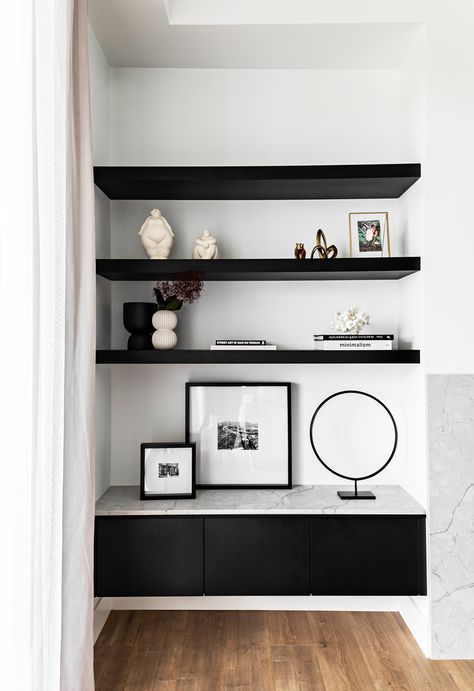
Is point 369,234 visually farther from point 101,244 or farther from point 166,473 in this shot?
point 166,473

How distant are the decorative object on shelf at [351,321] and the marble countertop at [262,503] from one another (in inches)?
29.3

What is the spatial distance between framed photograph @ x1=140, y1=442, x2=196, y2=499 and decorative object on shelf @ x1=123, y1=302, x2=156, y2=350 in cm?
45

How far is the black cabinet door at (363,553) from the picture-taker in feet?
7.97

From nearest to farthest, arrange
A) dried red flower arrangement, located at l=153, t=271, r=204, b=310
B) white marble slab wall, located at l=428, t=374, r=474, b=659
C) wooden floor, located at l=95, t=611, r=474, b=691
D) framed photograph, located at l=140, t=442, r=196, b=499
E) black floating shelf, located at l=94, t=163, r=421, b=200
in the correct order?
wooden floor, located at l=95, t=611, r=474, b=691 → white marble slab wall, located at l=428, t=374, r=474, b=659 → black floating shelf, located at l=94, t=163, r=421, b=200 → framed photograph, located at l=140, t=442, r=196, b=499 → dried red flower arrangement, located at l=153, t=271, r=204, b=310

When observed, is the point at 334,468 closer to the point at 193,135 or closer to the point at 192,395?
the point at 192,395

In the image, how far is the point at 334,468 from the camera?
2836 millimetres

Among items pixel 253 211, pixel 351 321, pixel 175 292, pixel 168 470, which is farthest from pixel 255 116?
pixel 168 470

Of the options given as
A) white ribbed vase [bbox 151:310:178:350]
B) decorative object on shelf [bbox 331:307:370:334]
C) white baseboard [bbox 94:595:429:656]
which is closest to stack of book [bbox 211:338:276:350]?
white ribbed vase [bbox 151:310:178:350]

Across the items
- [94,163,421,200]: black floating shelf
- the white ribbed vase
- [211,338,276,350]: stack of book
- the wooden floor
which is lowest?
the wooden floor

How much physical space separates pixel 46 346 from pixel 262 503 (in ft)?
4.18

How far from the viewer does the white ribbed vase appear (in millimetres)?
2646

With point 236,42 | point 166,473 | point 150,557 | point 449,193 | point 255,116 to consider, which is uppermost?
point 236,42

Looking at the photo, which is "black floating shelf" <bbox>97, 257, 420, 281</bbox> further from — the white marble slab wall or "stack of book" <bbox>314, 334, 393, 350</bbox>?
the white marble slab wall

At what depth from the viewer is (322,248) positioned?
269 cm
